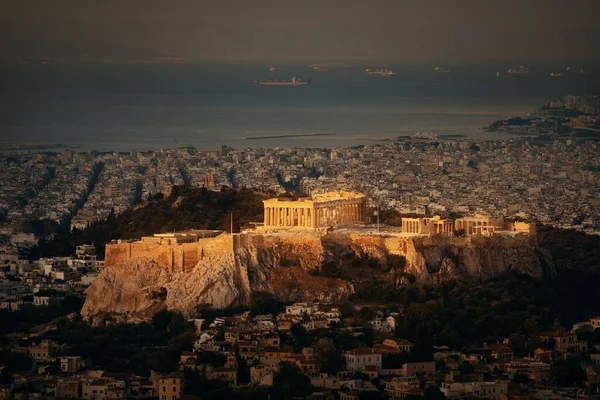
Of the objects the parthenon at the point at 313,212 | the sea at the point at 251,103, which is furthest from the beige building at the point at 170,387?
the sea at the point at 251,103

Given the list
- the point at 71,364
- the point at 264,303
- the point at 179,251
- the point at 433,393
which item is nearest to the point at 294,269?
the point at 264,303

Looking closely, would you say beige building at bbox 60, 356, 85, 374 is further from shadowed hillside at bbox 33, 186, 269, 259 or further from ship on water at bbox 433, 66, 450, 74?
ship on water at bbox 433, 66, 450, 74

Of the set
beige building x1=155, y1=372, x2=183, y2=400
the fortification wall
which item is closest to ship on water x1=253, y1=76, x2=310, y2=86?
the fortification wall

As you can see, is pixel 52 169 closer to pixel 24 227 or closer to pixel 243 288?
pixel 24 227

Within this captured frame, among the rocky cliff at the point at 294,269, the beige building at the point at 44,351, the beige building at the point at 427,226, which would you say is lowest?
the beige building at the point at 44,351

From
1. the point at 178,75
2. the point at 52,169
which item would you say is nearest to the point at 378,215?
the point at 52,169

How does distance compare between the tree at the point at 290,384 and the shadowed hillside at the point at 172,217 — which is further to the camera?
the shadowed hillside at the point at 172,217

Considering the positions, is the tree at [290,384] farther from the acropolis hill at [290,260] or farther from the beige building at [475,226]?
the beige building at [475,226]
